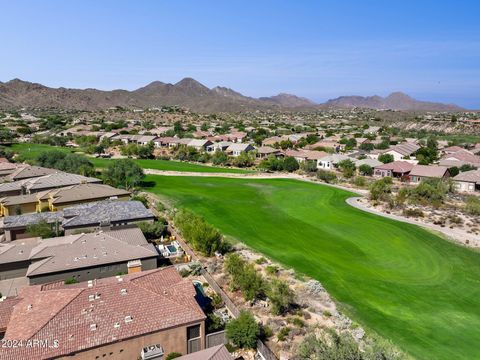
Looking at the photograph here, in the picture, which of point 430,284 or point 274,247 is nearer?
point 430,284

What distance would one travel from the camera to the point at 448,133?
476 feet

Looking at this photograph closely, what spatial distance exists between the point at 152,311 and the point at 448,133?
6226 inches

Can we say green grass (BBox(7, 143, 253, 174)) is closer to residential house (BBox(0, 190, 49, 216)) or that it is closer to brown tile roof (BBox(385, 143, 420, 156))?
residential house (BBox(0, 190, 49, 216))

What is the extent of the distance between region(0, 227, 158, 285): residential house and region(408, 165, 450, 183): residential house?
5761cm

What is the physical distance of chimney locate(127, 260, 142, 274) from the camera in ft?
92.6

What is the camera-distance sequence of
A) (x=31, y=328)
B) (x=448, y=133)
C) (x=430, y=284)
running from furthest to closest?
(x=448, y=133), (x=430, y=284), (x=31, y=328)

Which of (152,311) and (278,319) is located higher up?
(152,311)

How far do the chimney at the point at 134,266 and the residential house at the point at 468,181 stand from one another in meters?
58.5

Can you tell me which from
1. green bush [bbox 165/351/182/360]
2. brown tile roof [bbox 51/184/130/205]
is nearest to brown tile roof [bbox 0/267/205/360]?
green bush [bbox 165/351/182/360]

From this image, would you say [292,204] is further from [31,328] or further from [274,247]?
[31,328]

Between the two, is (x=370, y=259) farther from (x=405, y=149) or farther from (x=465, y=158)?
(x=405, y=149)

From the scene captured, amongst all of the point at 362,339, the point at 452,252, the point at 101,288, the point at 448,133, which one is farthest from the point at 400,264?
the point at 448,133

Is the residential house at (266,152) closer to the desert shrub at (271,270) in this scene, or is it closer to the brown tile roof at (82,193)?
the brown tile roof at (82,193)

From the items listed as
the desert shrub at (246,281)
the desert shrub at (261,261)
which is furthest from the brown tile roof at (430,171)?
the desert shrub at (246,281)
